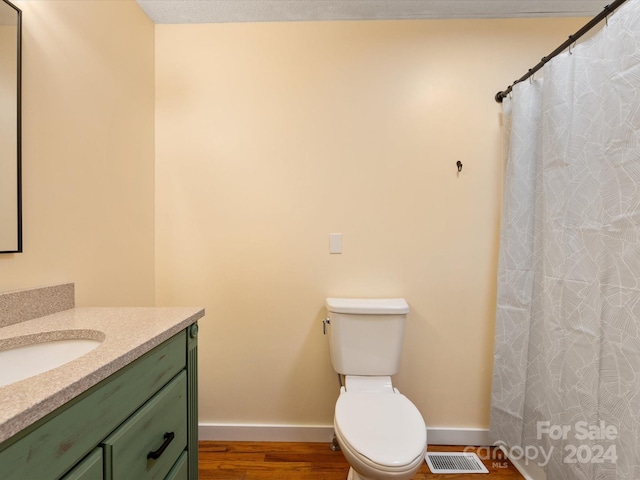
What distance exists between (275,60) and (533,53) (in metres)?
1.39

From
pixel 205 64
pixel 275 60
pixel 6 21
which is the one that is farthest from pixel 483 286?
pixel 6 21

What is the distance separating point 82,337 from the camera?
92cm

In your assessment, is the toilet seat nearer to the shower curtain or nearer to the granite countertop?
the shower curtain

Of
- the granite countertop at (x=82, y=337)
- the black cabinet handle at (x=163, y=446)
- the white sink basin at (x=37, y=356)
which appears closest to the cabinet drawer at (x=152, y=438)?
the black cabinet handle at (x=163, y=446)

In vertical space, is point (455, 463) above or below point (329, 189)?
below

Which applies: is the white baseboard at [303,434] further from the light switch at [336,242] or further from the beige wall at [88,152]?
the light switch at [336,242]

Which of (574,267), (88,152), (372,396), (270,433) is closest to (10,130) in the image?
(88,152)

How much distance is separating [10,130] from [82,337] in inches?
26.9

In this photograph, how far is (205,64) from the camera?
174 centimetres

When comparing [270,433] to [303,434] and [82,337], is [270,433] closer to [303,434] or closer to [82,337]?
[303,434]

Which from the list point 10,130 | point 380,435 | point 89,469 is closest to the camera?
point 89,469

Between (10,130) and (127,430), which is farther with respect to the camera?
(10,130)

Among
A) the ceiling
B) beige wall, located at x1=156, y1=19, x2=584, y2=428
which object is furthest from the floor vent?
the ceiling

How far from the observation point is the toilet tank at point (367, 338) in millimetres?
1582
